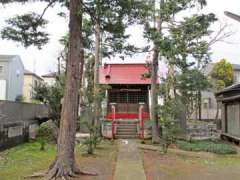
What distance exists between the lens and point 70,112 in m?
9.09

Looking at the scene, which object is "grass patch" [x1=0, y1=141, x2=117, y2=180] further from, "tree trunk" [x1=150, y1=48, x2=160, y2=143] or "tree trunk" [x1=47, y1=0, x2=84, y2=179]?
"tree trunk" [x1=150, y1=48, x2=160, y2=143]

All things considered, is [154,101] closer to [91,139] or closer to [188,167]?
[91,139]

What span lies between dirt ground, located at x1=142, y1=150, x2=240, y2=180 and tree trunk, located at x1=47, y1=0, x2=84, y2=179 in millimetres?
2095

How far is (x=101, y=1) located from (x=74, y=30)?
1.06 meters

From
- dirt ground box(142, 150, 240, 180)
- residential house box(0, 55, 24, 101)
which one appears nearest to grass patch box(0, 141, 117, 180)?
dirt ground box(142, 150, 240, 180)

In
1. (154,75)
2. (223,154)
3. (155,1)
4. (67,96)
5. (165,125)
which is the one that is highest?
(155,1)

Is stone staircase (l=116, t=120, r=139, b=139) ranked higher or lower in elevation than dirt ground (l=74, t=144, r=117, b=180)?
higher

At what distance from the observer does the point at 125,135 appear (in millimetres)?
20359

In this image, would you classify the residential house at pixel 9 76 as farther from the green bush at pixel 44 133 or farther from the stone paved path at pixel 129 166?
the stone paved path at pixel 129 166

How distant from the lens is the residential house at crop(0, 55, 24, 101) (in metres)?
36.0

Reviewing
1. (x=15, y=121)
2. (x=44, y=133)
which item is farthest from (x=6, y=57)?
(x=44, y=133)

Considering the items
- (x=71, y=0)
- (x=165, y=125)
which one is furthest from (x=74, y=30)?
(x=165, y=125)

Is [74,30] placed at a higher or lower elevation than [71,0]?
lower

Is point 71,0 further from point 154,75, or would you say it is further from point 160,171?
point 154,75
